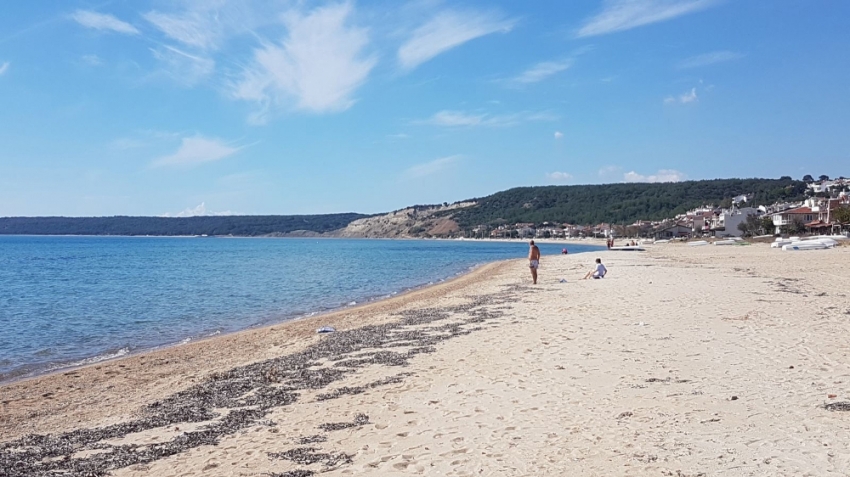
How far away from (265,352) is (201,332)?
21.0 ft

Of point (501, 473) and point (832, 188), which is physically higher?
point (832, 188)

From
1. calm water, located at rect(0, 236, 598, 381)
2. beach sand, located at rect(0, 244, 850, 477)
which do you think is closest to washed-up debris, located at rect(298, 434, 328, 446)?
beach sand, located at rect(0, 244, 850, 477)

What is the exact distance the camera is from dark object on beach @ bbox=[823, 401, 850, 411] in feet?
20.4

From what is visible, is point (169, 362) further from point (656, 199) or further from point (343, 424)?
point (656, 199)

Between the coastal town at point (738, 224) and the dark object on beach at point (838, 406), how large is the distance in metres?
67.5

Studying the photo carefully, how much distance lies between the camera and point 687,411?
21.2 ft

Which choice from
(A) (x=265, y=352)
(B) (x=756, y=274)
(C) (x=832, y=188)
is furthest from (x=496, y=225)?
(A) (x=265, y=352)

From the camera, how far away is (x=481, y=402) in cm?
726

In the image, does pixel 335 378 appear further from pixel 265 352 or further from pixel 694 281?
pixel 694 281

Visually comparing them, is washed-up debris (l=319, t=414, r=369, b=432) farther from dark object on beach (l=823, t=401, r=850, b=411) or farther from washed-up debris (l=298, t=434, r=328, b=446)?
dark object on beach (l=823, t=401, r=850, b=411)

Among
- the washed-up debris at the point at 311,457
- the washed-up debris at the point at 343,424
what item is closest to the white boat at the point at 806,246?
the washed-up debris at the point at 343,424

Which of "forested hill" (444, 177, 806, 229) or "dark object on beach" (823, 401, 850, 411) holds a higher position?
"forested hill" (444, 177, 806, 229)

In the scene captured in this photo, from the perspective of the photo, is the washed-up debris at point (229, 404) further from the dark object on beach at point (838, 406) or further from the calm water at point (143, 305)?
the calm water at point (143, 305)

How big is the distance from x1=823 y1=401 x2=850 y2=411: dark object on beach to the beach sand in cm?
4
